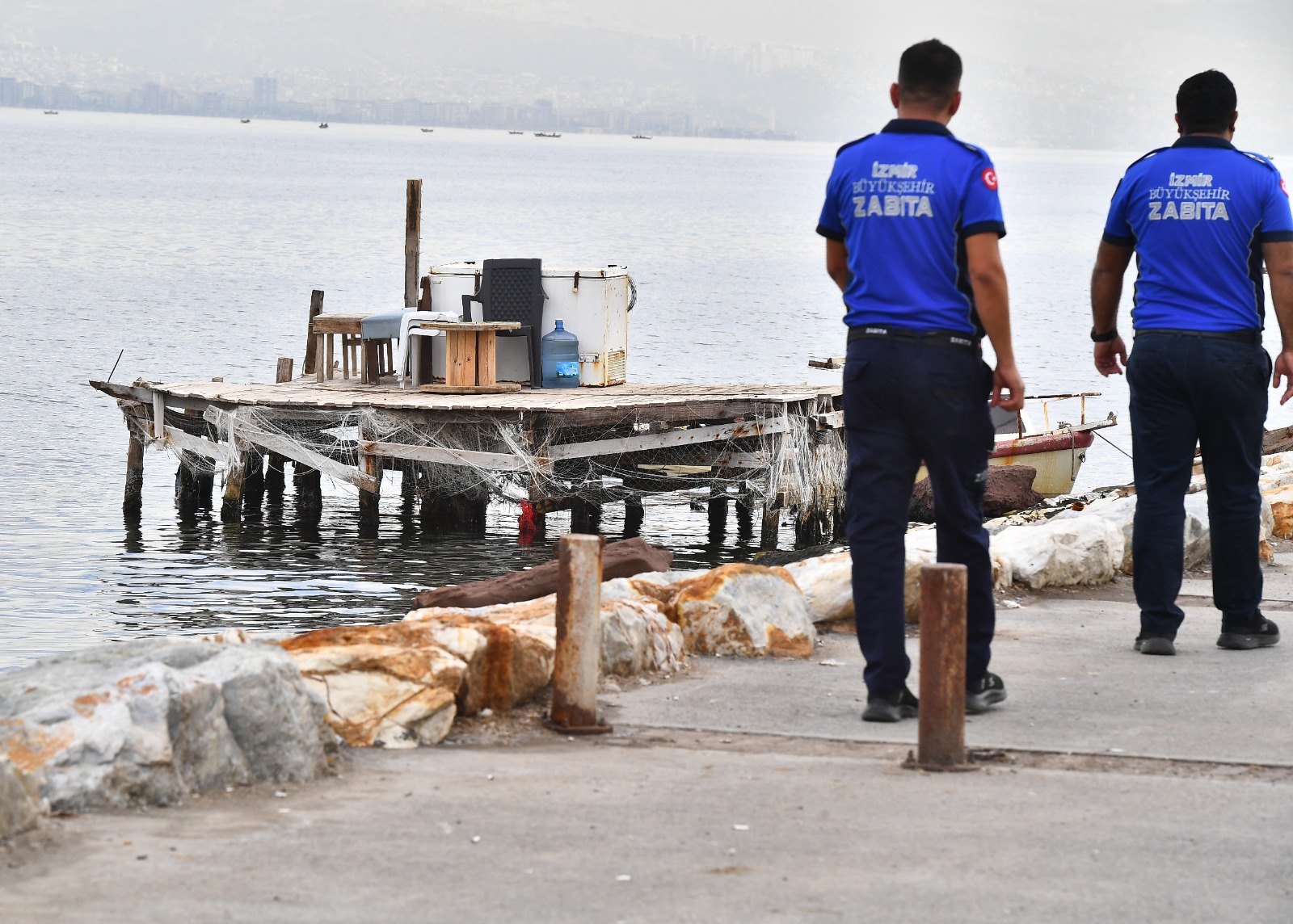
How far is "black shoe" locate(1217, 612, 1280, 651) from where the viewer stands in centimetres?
681

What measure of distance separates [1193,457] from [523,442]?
11396mm

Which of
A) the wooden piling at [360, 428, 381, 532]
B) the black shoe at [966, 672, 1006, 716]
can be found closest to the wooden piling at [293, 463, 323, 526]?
the wooden piling at [360, 428, 381, 532]

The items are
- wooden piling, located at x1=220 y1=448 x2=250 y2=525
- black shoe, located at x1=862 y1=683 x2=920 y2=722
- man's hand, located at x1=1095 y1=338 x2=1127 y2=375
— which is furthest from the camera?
wooden piling, located at x1=220 y1=448 x2=250 y2=525

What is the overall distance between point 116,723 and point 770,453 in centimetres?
1443

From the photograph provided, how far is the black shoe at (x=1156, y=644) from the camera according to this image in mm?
6727

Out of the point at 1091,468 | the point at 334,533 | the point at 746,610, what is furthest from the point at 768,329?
the point at 746,610

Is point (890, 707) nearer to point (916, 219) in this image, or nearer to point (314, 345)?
point (916, 219)

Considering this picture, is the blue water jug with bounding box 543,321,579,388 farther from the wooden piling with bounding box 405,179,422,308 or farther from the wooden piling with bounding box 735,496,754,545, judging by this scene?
the wooden piling with bounding box 405,179,422,308

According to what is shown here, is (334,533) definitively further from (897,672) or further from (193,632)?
(897,672)

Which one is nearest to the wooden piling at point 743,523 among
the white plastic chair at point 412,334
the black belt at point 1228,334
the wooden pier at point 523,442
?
the wooden pier at point 523,442

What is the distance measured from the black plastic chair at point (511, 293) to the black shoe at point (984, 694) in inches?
496

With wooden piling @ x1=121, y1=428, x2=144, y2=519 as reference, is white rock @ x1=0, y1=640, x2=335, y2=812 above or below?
above

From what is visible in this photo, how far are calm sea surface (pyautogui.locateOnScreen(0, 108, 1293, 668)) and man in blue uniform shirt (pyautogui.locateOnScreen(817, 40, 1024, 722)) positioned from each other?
9137 millimetres

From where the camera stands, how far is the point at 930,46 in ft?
18.3
